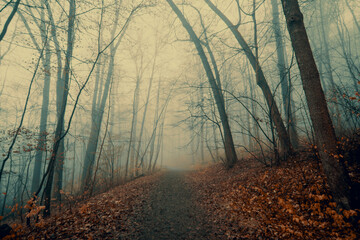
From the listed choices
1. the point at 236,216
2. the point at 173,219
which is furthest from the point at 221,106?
the point at 173,219

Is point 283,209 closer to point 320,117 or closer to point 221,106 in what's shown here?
point 320,117

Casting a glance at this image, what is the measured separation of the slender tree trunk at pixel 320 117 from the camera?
9.86ft

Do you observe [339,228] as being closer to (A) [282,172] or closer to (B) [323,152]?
(B) [323,152]

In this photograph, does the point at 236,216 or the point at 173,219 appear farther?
the point at 173,219

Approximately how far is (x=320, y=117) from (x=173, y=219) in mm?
4947

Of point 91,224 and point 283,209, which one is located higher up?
point 283,209

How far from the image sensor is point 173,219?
16.2ft

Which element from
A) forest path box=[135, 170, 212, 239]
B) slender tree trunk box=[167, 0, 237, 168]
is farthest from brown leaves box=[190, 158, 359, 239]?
slender tree trunk box=[167, 0, 237, 168]

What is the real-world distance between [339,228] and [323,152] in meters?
1.40

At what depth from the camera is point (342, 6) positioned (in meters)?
14.3

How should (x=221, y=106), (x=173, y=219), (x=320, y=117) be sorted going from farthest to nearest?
1. (x=221, y=106)
2. (x=173, y=219)
3. (x=320, y=117)

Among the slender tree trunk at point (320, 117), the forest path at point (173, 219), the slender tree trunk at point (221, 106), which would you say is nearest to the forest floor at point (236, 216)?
the forest path at point (173, 219)

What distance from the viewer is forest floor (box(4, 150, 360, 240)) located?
3.13 metres

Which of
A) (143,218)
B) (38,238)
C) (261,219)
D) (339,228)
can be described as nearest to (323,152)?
(339,228)
